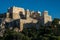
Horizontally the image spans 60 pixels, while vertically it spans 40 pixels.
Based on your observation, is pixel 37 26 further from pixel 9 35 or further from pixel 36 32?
pixel 9 35

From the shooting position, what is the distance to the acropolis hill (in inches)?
2393

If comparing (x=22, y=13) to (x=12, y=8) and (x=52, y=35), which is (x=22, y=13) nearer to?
(x=12, y=8)

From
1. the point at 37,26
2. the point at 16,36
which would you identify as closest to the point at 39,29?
the point at 37,26

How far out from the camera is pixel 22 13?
64.9 m

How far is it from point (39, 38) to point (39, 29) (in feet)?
12.2

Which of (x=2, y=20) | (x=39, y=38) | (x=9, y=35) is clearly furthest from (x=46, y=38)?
(x=2, y=20)

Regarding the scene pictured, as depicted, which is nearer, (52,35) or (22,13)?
(52,35)

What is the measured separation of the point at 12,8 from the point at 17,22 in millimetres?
3499

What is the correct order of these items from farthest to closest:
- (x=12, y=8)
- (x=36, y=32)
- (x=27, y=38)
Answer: (x=12, y=8) < (x=36, y=32) < (x=27, y=38)

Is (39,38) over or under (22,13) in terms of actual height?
under

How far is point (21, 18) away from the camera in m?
64.4

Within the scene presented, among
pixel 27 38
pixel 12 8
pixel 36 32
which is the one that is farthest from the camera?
pixel 12 8

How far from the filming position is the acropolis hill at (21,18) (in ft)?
199

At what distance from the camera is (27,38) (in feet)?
182
